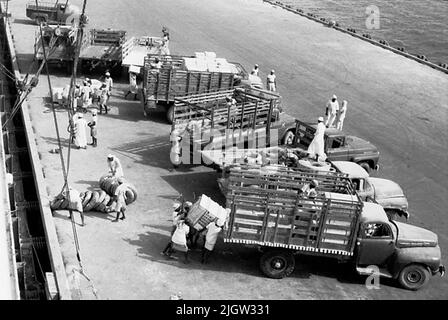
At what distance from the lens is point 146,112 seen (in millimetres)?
25750

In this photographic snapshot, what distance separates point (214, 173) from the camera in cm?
2048

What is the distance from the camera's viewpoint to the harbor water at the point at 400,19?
53000 mm

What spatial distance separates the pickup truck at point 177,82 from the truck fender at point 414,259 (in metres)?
12.4

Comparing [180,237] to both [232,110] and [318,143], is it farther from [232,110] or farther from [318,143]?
[232,110]

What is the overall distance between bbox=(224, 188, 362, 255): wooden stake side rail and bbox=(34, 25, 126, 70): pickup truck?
56.3ft

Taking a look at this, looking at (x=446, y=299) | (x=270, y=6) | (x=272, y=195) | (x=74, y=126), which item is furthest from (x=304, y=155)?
(x=270, y=6)

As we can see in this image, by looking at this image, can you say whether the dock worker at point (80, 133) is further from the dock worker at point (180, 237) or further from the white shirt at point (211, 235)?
the white shirt at point (211, 235)

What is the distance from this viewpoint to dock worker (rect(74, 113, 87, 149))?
2061 cm

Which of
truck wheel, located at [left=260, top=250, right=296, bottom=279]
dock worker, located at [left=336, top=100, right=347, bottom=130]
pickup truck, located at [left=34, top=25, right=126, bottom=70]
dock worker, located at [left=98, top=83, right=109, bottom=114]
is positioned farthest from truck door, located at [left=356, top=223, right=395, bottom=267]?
pickup truck, located at [left=34, top=25, right=126, bottom=70]

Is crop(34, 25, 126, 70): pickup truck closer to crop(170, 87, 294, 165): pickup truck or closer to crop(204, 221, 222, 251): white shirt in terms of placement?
crop(170, 87, 294, 165): pickup truck

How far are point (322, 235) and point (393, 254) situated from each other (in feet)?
5.87

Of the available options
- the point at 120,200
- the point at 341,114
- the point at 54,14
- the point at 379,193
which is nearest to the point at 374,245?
the point at 379,193

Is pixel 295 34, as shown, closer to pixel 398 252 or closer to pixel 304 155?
pixel 304 155
